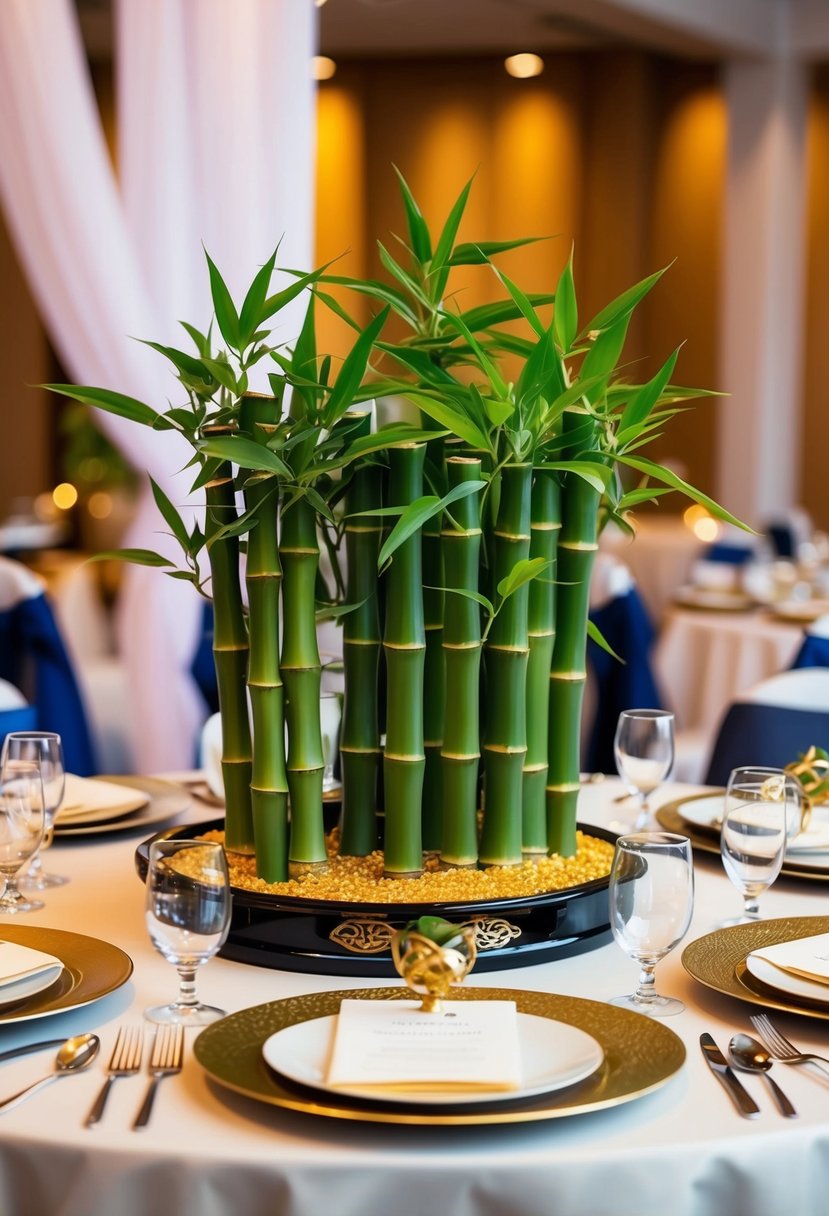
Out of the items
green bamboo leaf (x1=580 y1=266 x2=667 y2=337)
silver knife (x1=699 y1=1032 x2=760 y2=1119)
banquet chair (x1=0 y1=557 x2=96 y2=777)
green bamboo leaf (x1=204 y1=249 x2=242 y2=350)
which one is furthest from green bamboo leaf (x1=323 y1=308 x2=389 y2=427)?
banquet chair (x1=0 y1=557 x2=96 y2=777)

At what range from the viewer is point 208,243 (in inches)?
132

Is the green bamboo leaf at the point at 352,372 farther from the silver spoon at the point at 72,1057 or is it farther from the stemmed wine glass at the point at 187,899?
the silver spoon at the point at 72,1057

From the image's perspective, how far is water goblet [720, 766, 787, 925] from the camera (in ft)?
4.62

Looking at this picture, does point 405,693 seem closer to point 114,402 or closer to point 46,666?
point 114,402

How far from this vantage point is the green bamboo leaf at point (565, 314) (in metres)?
1.41

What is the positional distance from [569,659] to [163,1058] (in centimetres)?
61

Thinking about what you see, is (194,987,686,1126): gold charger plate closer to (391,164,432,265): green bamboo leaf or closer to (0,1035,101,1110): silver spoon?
(0,1035,101,1110): silver spoon

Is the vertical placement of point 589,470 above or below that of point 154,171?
below

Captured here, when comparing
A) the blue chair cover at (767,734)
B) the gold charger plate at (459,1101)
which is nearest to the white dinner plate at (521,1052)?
the gold charger plate at (459,1101)

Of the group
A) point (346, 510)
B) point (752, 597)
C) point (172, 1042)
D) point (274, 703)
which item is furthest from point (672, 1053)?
point (752, 597)

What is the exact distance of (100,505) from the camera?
6.21 metres

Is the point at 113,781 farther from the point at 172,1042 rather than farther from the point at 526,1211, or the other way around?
the point at 526,1211

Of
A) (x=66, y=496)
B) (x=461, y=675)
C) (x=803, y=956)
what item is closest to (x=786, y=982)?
(x=803, y=956)

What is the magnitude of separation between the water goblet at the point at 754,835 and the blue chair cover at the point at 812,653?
1.60m
